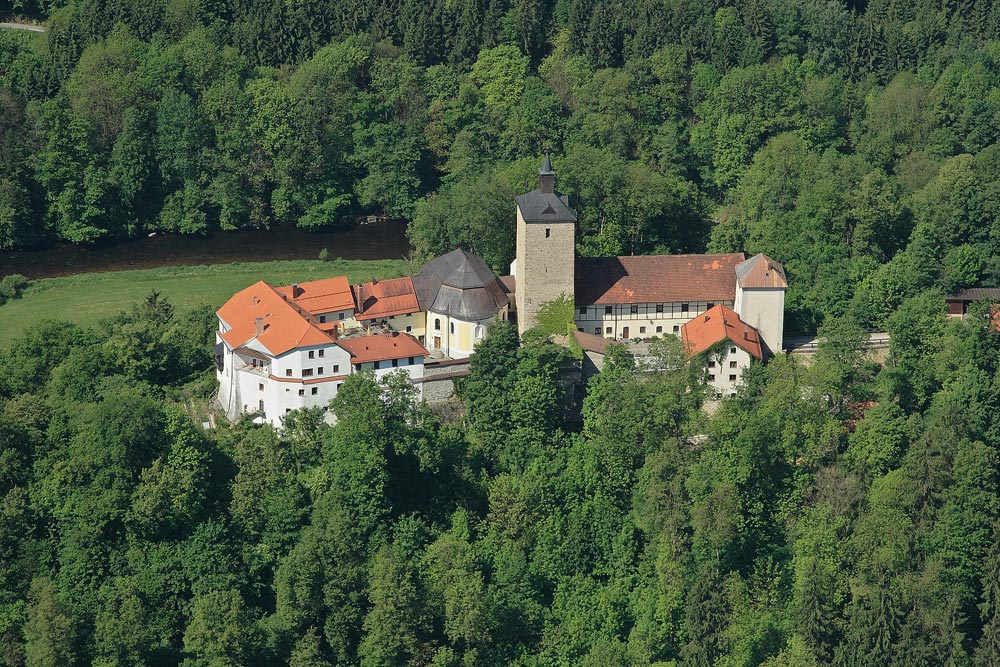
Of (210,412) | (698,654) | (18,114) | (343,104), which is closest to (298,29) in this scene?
(343,104)

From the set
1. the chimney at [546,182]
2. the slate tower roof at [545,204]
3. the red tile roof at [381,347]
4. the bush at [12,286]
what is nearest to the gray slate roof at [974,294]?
the slate tower roof at [545,204]

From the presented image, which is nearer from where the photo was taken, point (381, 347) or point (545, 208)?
point (381, 347)

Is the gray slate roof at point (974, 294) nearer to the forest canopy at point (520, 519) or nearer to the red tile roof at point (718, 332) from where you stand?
the forest canopy at point (520, 519)

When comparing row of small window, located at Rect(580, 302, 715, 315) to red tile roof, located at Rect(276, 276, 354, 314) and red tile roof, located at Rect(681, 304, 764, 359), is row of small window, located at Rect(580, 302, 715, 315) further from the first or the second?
red tile roof, located at Rect(276, 276, 354, 314)

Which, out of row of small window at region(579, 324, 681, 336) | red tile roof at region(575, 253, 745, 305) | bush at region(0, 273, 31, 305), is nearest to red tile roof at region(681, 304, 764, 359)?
row of small window at region(579, 324, 681, 336)

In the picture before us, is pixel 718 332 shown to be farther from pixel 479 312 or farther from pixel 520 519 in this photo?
pixel 520 519

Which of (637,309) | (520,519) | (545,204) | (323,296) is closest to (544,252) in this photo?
(545,204)
